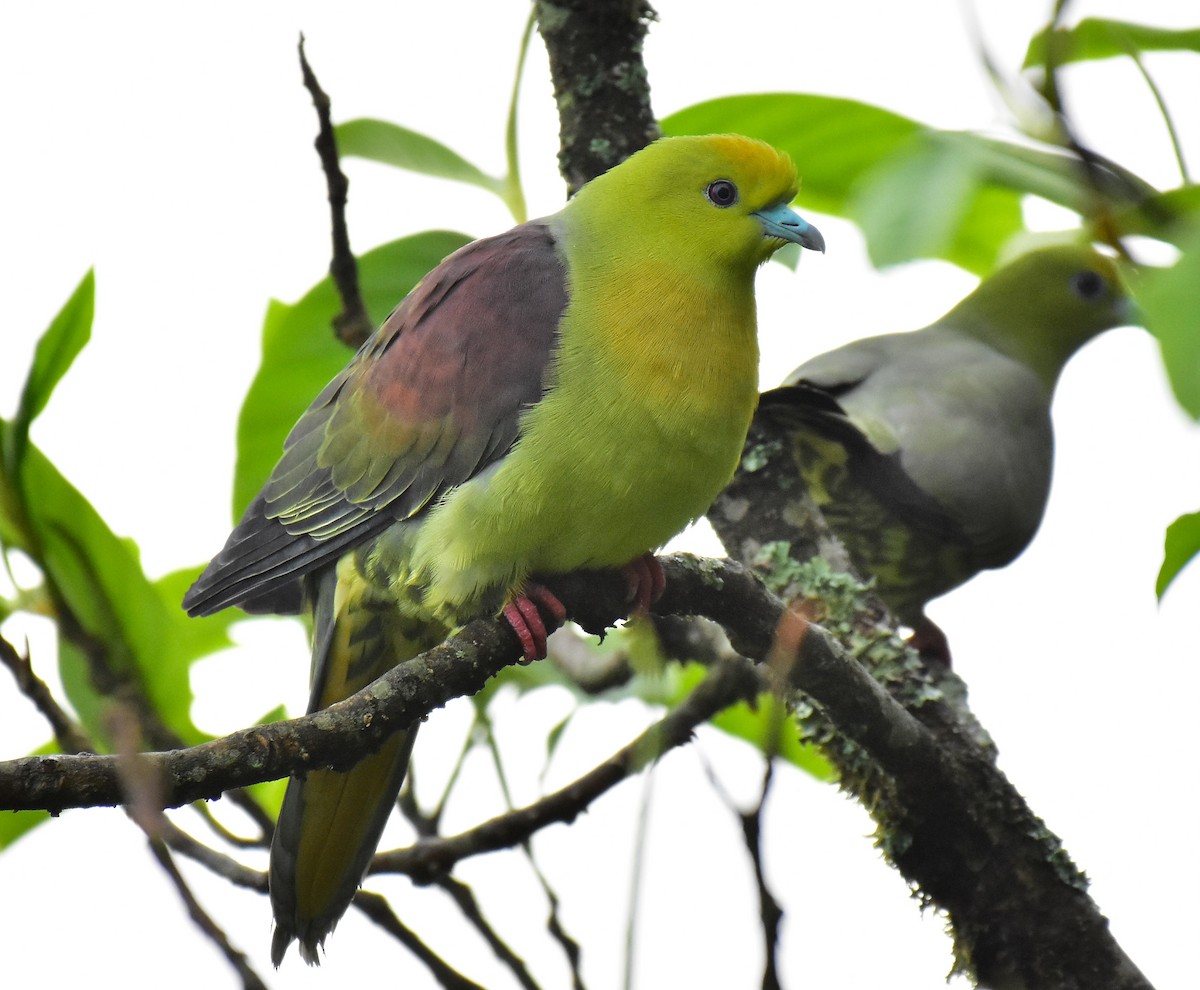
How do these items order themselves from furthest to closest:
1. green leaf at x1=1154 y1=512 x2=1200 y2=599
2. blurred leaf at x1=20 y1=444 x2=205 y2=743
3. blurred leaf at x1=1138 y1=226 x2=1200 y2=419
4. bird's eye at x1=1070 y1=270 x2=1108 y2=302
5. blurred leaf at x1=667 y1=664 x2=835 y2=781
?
bird's eye at x1=1070 y1=270 x2=1108 y2=302
blurred leaf at x1=667 y1=664 x2=835 y2=781
blurred leaf at x1=20 y1=444 x2=205 y2=743
green leaf at x1=1154 y1=512 x2=1200 y2=599
blurred leaf at x1=1138 y1=226 x2=1200 y2=419

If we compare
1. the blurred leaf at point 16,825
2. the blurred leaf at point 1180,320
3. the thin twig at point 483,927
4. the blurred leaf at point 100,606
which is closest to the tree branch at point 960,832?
the thin twig at point 483,927

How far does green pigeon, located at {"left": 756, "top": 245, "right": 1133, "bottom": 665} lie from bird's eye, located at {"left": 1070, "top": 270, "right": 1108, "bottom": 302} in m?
0.54

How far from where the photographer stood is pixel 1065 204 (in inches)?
91.1

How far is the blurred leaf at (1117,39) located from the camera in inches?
84.4

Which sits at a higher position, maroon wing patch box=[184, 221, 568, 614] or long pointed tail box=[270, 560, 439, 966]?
maroon wing patch box=[184, 221, 568, 614]

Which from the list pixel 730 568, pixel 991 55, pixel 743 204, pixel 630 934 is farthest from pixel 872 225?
pixel 630 934

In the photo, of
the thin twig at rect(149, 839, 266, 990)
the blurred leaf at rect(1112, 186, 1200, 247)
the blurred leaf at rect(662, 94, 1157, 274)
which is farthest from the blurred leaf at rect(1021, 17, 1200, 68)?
the thin twig at rect(149, 839, 266, 990)

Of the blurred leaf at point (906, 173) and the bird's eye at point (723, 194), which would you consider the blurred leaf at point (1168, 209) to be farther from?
the bird's eye at point (723, 194)

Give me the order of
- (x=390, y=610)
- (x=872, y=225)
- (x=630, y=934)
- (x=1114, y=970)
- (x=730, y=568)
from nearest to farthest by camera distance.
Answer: (x=630, y=934)
(x=872, y=225)
(x=730, y=568)
(x=1114, y=970)
(x=390, y=610)

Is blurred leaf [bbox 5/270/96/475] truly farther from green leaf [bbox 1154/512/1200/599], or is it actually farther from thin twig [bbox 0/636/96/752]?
green leaf [bbox 1154/512/1200/599]

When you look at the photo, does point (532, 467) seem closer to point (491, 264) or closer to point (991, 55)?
point (491, 264)

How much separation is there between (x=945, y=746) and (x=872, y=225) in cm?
102

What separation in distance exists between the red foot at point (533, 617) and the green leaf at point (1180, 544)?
0.91 meters

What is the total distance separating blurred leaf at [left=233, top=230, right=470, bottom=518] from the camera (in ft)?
9.84
